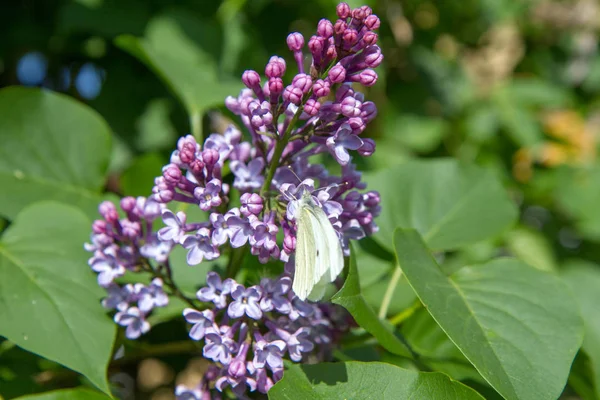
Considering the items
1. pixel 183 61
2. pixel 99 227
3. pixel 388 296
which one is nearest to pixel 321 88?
pixel 99 227

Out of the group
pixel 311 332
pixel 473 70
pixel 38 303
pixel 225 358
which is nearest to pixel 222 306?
pixel 225 358

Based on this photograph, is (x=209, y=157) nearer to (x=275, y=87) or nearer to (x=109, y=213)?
(x=275, y=87)

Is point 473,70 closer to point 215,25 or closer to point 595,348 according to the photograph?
point 215,25

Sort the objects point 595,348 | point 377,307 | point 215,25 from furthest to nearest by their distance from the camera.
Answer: point 215,25 → point 595,348 → point 377,307

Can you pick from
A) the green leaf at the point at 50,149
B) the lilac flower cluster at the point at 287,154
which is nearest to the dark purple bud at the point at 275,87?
the lilac flower cluster at the point at 287,154

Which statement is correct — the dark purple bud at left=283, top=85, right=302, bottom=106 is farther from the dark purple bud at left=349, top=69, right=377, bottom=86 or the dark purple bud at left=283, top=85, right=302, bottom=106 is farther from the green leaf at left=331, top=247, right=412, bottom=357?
the green leaf at left=331, top=247, right=412, bottom=357

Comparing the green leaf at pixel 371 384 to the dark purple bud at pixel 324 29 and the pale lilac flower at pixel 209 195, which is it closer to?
the pale lilac flower at pixel 209 195

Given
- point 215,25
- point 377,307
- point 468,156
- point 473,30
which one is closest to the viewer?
point 377,307
